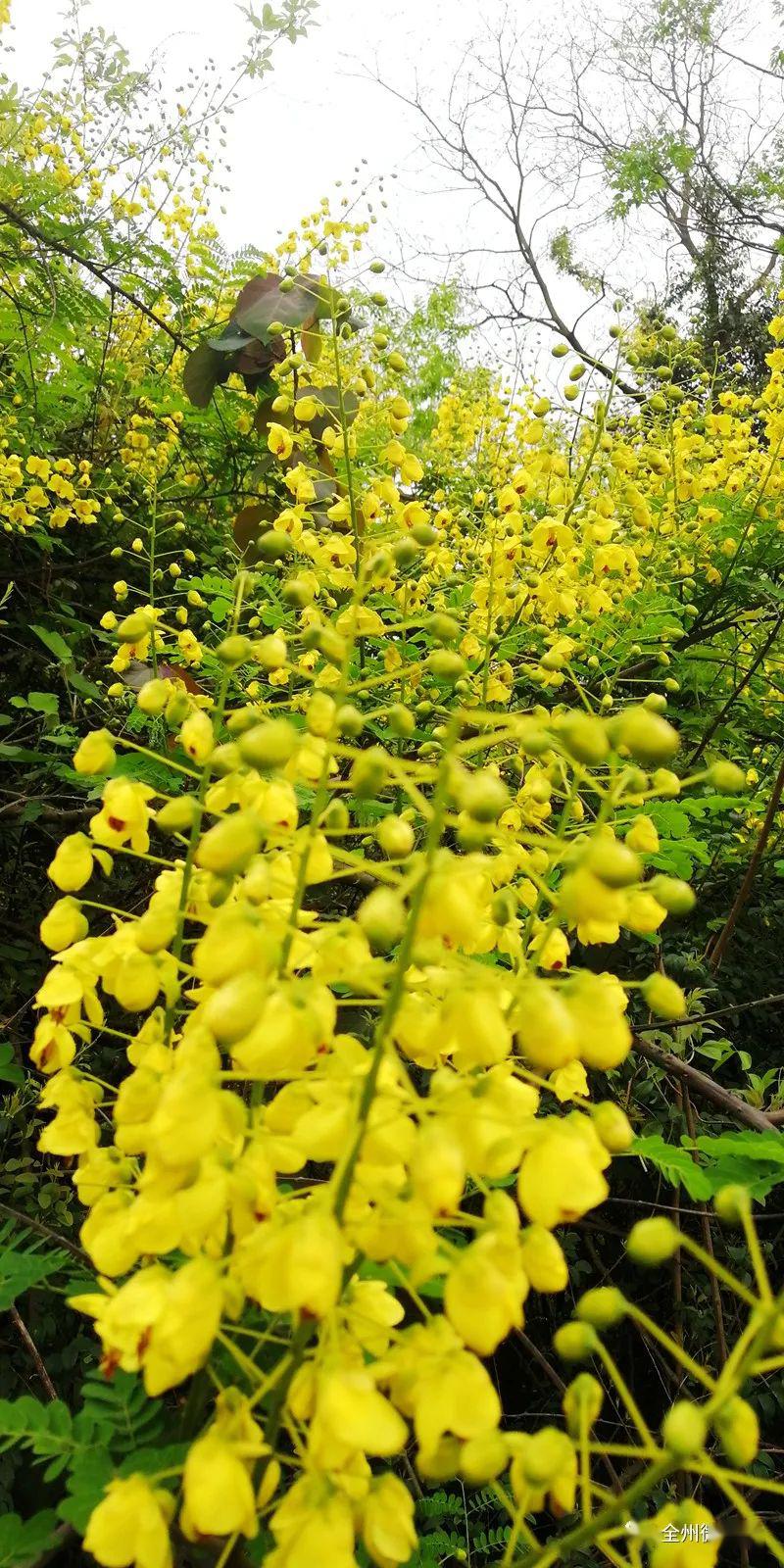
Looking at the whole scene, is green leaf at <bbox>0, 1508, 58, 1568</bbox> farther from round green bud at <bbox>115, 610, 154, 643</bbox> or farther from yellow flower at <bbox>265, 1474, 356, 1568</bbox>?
round green bud at <bbox>115, 610, 154, 643</bbox>

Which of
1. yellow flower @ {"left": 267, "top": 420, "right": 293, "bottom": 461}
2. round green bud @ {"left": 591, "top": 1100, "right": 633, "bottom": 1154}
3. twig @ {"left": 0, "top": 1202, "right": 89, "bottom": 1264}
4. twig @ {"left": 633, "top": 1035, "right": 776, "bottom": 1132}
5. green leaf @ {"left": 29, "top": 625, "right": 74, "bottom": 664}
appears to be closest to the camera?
round green bud @ {"left": 591, "top": 1100, "right": 633, "bottom": 1154}

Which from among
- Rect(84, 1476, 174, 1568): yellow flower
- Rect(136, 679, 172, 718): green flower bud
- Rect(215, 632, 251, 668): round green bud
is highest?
Rect(215, 632, 251, 668): round green bud

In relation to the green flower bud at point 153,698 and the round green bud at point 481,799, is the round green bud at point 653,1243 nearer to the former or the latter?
the round green bud at point 481,799

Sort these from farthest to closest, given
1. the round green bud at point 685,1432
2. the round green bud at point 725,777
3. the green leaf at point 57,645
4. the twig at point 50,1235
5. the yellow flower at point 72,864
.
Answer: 1. the green leaf at point 57,645
2. the twig at point 50,1235
3. the yellow flower at point 72,864
4. the round green bud at point 725,777
5. the round green bud at point 685,1432

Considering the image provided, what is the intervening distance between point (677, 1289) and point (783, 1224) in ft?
3.23

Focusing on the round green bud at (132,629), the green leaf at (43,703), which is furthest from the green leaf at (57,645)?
the round green bud at (132,629)

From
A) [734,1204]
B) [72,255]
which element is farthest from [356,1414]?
[72,255]

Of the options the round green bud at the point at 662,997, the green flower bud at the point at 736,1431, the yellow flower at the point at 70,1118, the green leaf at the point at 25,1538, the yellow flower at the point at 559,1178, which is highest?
the round green bud at the point at 662,997

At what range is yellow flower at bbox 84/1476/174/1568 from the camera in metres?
0.79

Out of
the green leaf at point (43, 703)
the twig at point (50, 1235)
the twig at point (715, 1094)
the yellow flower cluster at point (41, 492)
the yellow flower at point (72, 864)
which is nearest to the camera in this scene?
the yellow flower at point (72, 864)

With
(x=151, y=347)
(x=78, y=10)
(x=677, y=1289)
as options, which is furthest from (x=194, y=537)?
(x=677, y=1289)

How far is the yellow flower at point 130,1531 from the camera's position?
788mm

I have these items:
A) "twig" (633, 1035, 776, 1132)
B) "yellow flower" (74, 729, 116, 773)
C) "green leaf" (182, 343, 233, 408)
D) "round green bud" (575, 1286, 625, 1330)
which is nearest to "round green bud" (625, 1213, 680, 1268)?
"round green bud" (575, 1286, 625, 1330)

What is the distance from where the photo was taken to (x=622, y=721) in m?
0.86
